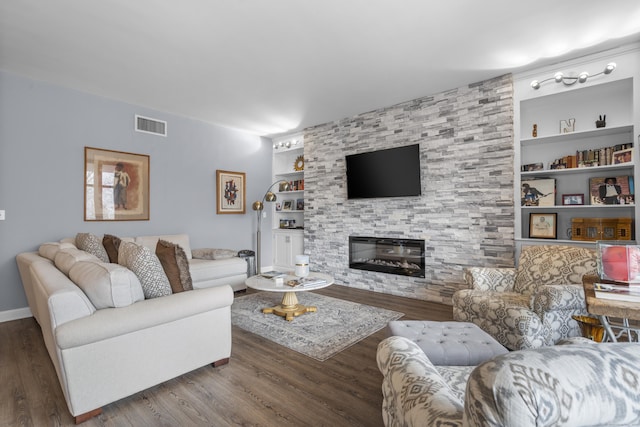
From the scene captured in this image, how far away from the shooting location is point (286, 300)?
3406mm

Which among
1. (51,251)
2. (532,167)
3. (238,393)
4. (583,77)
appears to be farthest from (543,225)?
(51,251)

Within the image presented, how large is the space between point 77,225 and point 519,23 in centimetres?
522

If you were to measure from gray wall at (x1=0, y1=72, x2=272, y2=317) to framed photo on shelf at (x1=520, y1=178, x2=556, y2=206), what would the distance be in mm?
4536

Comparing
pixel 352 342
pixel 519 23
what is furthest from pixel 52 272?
pixel 519 23

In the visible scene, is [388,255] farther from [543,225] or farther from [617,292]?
[617,292]

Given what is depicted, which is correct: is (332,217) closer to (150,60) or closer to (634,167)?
(150,60)

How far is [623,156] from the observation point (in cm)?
297

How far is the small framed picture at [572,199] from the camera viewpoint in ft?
Result: 10.7

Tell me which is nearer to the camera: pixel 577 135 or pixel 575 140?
pixel 577 135

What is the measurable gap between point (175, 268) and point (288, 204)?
4.02 m

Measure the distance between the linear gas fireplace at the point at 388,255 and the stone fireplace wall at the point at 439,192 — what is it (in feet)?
0.29

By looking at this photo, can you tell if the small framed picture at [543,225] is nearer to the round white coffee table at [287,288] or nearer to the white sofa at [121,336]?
the round white coffee table at [287,288]

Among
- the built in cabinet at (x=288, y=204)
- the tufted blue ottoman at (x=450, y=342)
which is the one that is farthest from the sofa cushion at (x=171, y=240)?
the tufted blue ottoman at (x=450, y=342)

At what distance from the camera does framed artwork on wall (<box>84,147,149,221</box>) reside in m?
3.98
